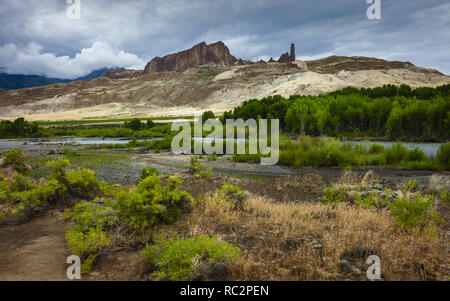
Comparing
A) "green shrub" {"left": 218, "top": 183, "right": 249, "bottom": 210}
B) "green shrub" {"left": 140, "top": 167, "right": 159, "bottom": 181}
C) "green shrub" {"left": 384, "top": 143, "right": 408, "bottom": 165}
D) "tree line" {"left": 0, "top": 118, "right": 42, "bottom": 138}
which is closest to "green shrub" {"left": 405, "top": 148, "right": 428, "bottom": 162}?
"green shrub" {"left": 384, "top": 143, "right": 408, "bottom": 165}

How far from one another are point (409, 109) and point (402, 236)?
4617cm

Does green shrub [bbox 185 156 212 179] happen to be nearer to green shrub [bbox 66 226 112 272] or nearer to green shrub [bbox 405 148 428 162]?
green shrub [bbox 66 226 112 272]

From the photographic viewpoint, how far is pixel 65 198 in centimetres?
900

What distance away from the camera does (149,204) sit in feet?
22.7

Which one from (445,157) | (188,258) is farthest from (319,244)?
(445,157)

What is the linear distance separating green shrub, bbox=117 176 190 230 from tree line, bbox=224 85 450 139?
4554 centimetres

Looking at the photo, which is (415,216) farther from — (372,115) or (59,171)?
(372,115)

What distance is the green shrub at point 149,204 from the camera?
21.4ft

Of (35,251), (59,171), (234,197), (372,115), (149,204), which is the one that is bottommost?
(35,251)

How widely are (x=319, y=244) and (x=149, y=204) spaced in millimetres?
4435

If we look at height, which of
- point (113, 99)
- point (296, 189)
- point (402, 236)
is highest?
point (113, 99)

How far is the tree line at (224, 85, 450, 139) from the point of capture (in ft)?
133
